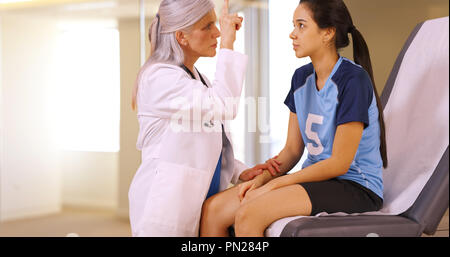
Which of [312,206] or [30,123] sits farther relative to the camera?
[30,123]

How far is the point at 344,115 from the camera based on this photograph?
1130mm

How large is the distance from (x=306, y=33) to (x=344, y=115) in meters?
0.27

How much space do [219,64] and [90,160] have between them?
6.16 feet

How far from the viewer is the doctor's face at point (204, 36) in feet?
4.45

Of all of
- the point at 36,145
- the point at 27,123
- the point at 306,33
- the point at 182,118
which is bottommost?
the point at 36,145

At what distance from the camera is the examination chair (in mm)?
1072

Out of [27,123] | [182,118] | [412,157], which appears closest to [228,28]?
[182,118]

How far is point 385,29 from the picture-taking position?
5.59 feet

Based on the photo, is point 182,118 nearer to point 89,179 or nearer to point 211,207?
point 211,207

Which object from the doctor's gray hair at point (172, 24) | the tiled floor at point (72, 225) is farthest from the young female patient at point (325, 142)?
the tiled floor at point (72, 225)

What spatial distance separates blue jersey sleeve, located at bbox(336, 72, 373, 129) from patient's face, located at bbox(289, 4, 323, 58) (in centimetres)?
16

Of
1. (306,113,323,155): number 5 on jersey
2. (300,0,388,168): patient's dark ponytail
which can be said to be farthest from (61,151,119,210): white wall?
(300,0,388,168): patient's dark ponytail

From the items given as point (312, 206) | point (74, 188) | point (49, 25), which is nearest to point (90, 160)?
point (74, 188)
